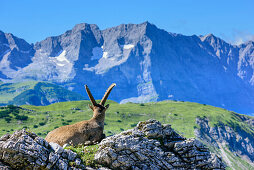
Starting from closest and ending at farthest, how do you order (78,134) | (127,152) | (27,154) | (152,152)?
(27,154), (127,152), (152,152), (78,134)

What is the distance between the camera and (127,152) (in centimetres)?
2269

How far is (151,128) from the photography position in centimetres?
2455

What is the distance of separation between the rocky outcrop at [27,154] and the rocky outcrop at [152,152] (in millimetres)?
3447

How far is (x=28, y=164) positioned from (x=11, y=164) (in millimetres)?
1066

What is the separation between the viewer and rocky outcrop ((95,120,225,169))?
2234 centimetres

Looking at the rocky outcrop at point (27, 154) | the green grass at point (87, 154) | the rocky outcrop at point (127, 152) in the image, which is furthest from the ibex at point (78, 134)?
the rocky outcrop at point (27, 154)

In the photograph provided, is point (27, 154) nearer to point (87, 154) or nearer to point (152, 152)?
point (87, 154)

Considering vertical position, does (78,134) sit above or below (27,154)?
above

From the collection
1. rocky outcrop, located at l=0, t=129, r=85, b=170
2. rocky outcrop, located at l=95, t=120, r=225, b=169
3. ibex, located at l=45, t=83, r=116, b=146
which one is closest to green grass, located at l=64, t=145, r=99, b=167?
rocky outcrop, located at l=95, t=120, r=225, b=169

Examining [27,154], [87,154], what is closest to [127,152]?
[87,154]

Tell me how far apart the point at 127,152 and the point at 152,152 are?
1.94 m

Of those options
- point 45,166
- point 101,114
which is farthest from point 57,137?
point 45,166

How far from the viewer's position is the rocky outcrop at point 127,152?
1930 centimetres

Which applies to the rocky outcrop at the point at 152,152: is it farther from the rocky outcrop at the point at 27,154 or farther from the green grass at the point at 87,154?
the rocky outcrop at the point at 27,154
